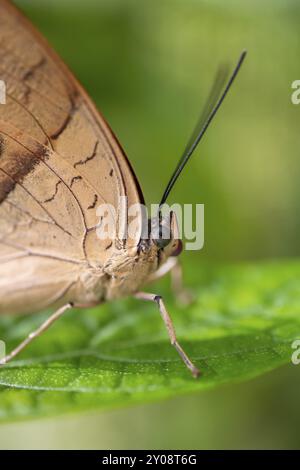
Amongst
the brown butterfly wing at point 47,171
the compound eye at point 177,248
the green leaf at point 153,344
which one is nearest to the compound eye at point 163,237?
the compound eye at point 177,248

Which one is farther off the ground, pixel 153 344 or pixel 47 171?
pixel 47 171

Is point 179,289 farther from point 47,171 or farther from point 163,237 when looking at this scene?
point 47,171

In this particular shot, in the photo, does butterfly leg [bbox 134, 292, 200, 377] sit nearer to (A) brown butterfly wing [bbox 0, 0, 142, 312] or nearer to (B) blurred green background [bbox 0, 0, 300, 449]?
(A) brown butterfly wing [bbox 0, 0, 142, 312]

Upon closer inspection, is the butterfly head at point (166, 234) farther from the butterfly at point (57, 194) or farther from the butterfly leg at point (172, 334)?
the butterfly leg at point (172, 334)

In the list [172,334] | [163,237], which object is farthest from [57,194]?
[172,334]

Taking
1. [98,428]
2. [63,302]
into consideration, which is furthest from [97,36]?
[98,428]

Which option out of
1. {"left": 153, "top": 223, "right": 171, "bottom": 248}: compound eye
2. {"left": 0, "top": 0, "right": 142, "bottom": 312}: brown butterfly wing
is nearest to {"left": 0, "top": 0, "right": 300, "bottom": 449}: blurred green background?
{"left": 153, "top": 223, "right": 171, "bottom": 248}: compound eye
